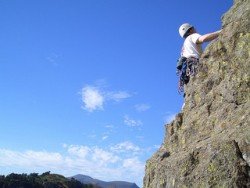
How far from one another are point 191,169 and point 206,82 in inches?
189

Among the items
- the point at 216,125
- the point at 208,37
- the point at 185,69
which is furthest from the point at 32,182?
the point at 216,125

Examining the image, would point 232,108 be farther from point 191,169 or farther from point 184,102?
point 184,102

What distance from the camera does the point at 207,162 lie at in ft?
34.2

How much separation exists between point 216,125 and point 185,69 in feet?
15.4

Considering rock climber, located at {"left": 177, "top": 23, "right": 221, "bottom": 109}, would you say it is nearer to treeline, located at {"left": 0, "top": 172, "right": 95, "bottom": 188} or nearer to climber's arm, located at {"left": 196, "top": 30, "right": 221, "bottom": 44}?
climber's arm, located at {"left": 196, "top": 30, "right": 221, "bottom": 44}

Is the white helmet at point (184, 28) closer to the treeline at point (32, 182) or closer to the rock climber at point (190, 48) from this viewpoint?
the rock climber at point (190, 48)

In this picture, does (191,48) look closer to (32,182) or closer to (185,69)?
(185,69)

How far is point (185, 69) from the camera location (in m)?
16.5

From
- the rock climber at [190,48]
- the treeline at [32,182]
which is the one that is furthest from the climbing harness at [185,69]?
the treeline at [32,182]

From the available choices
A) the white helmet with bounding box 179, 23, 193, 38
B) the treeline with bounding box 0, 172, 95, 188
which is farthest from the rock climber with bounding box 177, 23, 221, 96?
the treeline with bounding box 0, 172, 95, 188

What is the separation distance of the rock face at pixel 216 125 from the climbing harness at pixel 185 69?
55 centimetres

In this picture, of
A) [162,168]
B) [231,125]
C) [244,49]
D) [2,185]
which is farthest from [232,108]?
[2,185]

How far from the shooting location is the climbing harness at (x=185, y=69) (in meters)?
15.9

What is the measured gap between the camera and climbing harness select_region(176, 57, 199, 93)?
15938 mm
